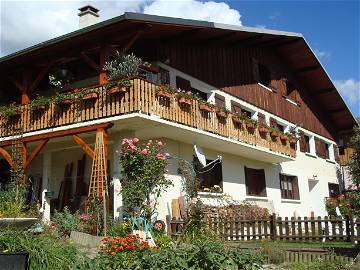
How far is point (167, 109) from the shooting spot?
14.4 m

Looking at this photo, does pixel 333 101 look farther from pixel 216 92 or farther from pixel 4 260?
pixel 4 260

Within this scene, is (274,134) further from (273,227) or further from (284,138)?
(273,227)

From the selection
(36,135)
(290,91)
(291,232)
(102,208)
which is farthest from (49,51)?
(290,91)

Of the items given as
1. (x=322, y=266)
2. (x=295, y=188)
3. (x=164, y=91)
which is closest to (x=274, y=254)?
(x=322, y=266)

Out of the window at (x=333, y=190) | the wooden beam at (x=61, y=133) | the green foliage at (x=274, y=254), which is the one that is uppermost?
the wooden beam at (x=61, y=133)

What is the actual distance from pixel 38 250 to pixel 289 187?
20221mm

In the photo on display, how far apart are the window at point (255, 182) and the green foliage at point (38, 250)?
49.0 ft

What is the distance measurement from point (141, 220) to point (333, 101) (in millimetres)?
21747

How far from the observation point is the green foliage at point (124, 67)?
44.8 feet

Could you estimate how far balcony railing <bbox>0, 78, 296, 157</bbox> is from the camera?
530 inches

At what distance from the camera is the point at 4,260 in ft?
19.9

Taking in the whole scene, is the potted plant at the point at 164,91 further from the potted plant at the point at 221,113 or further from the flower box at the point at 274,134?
the flower box at the point at 274,134

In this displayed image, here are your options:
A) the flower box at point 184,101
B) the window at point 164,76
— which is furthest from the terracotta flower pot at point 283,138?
the flower box at point 184,101

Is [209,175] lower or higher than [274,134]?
lower
